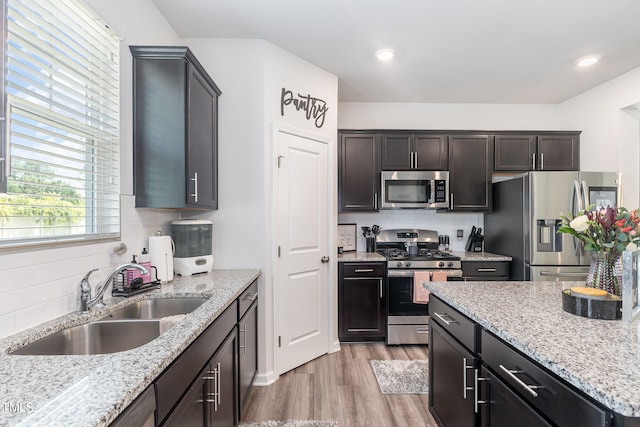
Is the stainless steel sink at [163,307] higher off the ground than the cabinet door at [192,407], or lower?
higher

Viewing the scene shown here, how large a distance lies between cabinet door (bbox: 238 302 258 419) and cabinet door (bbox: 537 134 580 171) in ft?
11.7

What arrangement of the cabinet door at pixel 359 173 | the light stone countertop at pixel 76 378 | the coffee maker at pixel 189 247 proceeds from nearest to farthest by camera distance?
the light stone countertop at pixel 76 378 < the coffee maker at pixel 189 247 < the cabinet door at pixel 359 173

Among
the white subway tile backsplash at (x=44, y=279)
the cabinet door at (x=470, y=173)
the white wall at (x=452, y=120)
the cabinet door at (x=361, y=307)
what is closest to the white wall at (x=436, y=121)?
the white wall at (x=452, y=120)

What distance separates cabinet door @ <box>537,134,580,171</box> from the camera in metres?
3.78

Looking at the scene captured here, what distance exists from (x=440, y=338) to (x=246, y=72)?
2378 mm

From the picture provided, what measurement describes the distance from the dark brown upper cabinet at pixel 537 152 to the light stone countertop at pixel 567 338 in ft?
7.79

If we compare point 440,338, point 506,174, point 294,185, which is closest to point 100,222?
point 294,185

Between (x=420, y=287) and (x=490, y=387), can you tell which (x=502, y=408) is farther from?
(x=420, y=287)

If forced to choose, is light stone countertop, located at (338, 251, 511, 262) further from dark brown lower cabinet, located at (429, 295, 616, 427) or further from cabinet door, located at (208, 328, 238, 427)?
cabinet door, located at (208, 328, 238, 427)

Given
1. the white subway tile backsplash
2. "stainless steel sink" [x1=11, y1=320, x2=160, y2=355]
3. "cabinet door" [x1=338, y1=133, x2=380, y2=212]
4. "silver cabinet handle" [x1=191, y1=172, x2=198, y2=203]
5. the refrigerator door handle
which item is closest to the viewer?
the white subway tile backsplash

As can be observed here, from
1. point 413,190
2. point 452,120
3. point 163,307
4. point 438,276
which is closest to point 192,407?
point 163,307

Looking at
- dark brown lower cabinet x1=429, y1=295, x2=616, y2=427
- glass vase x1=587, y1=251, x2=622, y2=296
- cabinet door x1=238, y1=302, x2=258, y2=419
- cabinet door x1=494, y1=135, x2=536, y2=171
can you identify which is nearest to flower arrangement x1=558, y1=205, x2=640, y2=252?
glass vase x1=587, y1=251, x2=622, y2=296

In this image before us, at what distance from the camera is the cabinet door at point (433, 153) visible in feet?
12.2

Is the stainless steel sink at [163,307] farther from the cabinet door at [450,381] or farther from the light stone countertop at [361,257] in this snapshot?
the light stone countertop at [361,257]
